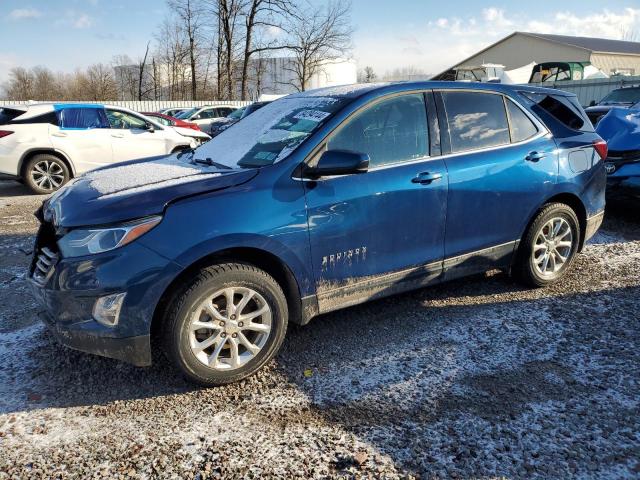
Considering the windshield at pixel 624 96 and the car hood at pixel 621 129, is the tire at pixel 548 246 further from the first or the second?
the windshield at pixel 624 96

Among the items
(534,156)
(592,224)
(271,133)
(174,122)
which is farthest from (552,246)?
(174,122)

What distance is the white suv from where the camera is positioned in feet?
27.1

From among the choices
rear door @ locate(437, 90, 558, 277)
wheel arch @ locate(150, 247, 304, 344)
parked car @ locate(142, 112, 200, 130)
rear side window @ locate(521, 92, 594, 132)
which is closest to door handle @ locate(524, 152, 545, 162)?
rear door @ locate(437, 90, 558, 277)

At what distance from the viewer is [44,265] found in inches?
112

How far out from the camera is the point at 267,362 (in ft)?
10.0

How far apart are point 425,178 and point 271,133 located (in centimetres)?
113

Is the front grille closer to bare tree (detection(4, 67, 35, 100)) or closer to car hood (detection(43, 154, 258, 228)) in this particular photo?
car hood (detection(43, 154, 258, 228))

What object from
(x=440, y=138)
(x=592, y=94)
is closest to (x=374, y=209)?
(x=440, y=138)

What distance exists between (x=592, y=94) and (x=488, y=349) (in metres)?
21.7

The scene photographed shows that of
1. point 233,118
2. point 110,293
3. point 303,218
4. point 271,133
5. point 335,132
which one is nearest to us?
point 110,293

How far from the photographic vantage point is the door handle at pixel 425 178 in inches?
132

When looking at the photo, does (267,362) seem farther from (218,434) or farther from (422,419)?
(422,419)

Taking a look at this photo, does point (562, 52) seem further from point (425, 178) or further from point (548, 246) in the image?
point (425, 178)

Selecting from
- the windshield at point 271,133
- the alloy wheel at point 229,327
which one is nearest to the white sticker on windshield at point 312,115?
the windshield at point 271,133
